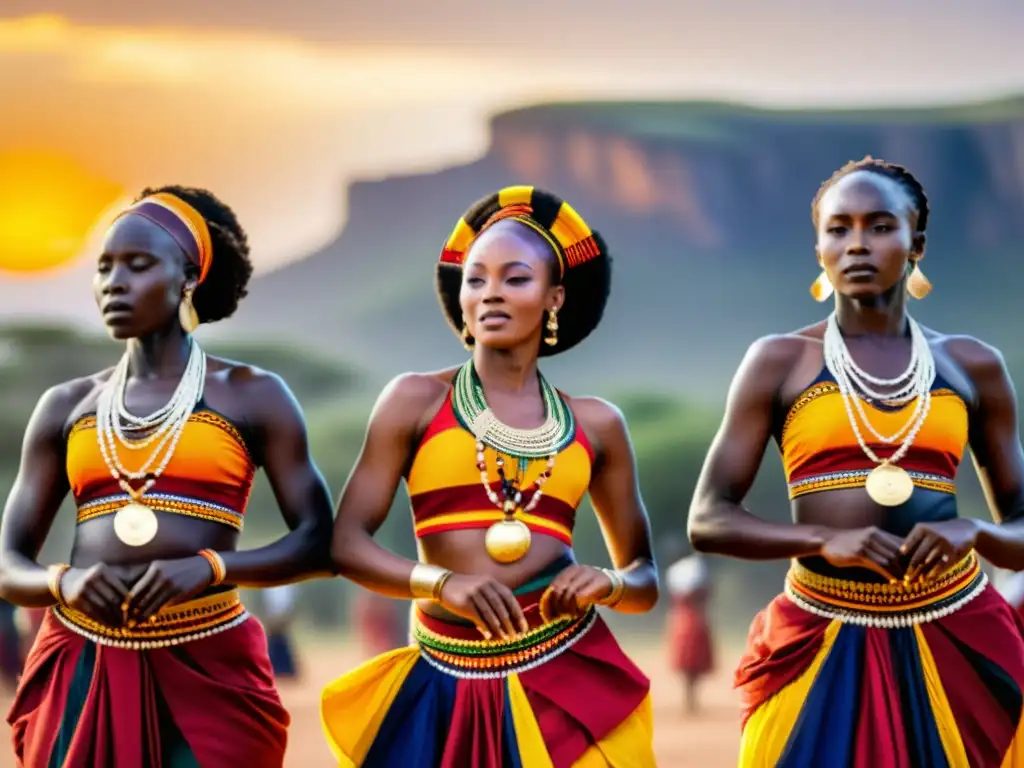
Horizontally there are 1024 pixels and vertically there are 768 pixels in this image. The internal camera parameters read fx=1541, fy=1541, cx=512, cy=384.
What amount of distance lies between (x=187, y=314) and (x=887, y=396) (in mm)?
1925

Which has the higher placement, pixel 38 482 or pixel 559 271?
pixel 559 271

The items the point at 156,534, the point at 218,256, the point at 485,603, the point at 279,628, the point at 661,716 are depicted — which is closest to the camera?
the point at 485,603

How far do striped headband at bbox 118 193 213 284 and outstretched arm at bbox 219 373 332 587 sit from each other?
39 cm

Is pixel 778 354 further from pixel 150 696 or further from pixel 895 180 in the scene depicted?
pixel 150 696

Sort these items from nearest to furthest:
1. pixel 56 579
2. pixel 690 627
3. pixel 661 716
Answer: pixel 56 579 → pixel 690 627 → pixel 661 716

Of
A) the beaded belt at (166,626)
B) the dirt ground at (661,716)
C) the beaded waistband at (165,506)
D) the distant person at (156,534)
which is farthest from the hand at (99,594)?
the dirt ground at (661,716)

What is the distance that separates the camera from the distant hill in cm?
2459

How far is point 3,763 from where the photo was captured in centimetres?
1269

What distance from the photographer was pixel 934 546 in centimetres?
379

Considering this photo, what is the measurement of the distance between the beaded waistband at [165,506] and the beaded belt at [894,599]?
5.28 ft

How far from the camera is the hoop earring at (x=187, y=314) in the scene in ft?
14.1

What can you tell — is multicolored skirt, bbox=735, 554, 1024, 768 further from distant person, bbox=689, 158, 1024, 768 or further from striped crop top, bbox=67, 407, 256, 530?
striped crop top, bbox=67, 407, 256, 530

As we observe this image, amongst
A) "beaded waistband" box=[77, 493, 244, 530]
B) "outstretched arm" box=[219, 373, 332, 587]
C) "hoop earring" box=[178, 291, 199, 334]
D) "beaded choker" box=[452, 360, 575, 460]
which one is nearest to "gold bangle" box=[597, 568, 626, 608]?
"beaded choker" box=[452, 360, 575, 460]

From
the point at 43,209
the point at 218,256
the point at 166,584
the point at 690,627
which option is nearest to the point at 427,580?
the point at 166,584
